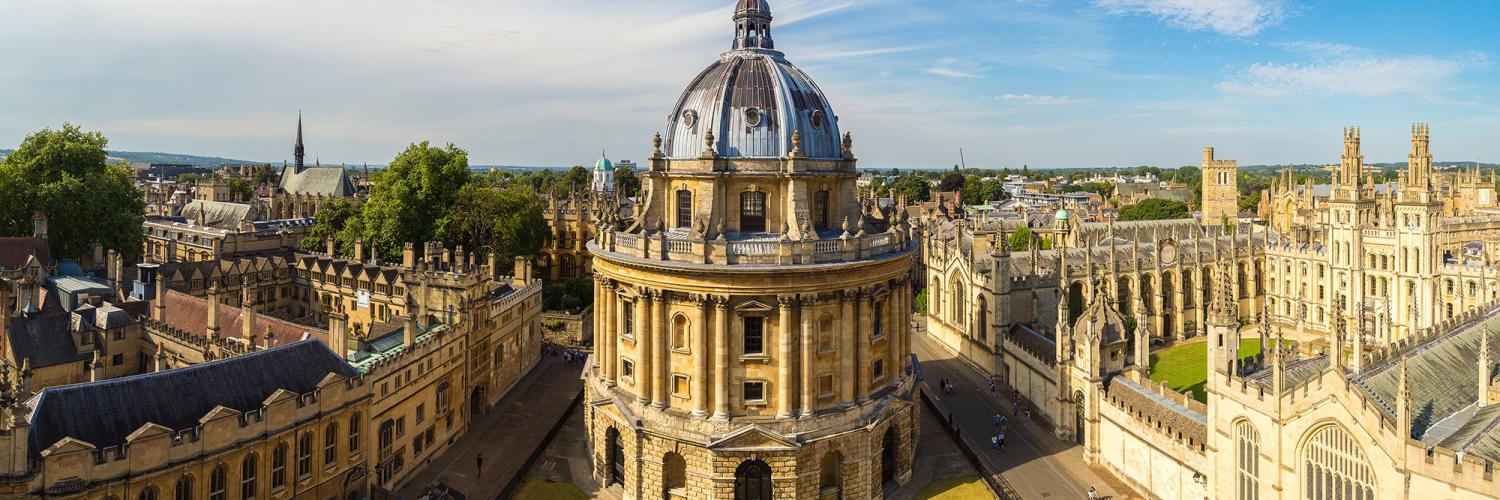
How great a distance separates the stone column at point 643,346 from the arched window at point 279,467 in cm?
1202

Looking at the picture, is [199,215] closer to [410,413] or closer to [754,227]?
[410,413]

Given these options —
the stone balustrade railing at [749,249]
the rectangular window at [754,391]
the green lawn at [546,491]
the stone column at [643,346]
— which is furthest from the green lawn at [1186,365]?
the green lawn at [546,491]

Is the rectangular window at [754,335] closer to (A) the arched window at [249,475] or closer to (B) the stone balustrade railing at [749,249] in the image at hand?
(B) the stone balustrade railing at [749,249]

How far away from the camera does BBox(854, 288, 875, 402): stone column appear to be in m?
32.9

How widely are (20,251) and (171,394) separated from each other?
38535 millimetres

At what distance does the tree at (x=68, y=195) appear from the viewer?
6131cm

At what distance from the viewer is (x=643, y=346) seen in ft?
107

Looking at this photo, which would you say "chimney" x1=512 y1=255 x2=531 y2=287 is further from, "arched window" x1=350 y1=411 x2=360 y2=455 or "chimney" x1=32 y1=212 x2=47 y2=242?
"chimney" x1=32 y1=212 x2=47 y2=242

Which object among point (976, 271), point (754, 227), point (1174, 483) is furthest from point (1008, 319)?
point (754, 227)

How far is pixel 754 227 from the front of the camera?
111 feet

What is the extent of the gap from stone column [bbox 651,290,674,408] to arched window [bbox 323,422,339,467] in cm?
1126

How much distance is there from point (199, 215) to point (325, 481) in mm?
75791

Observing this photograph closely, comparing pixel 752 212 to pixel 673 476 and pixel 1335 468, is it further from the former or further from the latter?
pixel 1335 468

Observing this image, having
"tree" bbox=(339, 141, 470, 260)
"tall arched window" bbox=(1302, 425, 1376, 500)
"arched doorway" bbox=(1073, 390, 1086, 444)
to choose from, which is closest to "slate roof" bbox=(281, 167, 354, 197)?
"tree" bbox=(339, 141, 470, 260)
